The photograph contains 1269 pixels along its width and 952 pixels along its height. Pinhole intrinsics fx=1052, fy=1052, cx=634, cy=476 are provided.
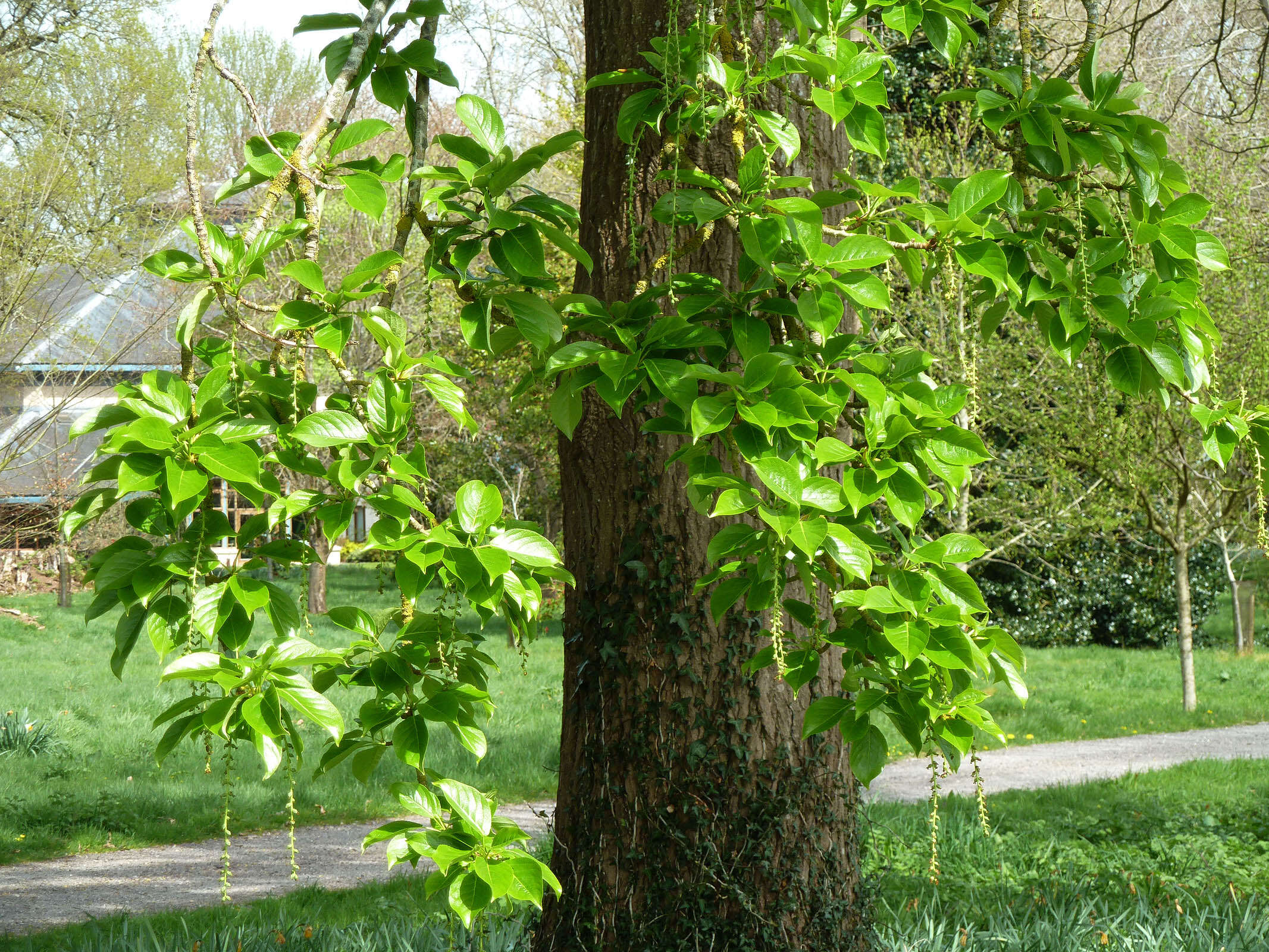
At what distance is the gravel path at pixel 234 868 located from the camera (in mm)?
5414

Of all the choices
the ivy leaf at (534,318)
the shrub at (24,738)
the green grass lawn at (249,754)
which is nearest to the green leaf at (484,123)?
the ivy leaf at (534,318)

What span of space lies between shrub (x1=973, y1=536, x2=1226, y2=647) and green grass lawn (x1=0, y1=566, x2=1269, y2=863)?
0.71 m

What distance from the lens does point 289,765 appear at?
1756 mm

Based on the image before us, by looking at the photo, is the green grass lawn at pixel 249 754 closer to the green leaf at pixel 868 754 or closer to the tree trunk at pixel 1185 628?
the tree trunk at pixel 1185 628

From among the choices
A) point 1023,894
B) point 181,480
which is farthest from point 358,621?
point 1023,894

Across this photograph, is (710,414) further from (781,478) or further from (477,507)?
(477,507)

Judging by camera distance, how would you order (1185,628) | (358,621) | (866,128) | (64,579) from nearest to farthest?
(358,621) → (866,128) → (1185,628) → (64,579)

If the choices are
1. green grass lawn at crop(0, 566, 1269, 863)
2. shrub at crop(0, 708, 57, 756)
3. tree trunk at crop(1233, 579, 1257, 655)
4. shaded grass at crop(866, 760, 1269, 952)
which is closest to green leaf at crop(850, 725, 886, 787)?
shaded grass at crop(866, 760, 1269, 952)

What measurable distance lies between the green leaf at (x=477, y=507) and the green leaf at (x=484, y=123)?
0.63m

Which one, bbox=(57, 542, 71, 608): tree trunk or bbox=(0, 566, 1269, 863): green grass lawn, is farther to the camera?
bbox=(57, 542, 71, 608): tree trunk

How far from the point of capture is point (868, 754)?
1.91m

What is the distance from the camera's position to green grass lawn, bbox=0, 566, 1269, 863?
22.6ft

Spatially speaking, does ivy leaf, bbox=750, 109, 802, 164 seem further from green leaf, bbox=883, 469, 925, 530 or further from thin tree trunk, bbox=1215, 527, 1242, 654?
thin tree trunk, bbox=1215, 527, 1242, 654

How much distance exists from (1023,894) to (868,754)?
130 inches
